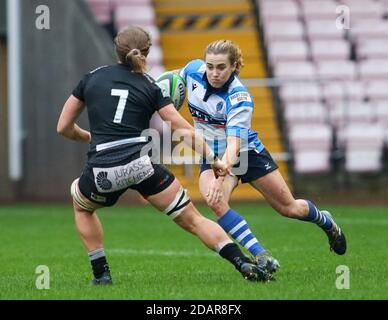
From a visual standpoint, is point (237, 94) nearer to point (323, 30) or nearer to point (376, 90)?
point (376, 90)

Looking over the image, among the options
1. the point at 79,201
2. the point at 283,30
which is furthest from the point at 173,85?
the point at 283,30

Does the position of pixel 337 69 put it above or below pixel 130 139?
above

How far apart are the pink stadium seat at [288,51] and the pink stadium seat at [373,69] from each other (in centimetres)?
112

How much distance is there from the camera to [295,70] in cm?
2170

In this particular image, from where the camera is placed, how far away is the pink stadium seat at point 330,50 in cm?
2198

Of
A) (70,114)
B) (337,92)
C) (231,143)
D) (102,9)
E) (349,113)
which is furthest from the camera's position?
(102,9)

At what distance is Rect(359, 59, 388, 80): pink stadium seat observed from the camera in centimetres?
2167

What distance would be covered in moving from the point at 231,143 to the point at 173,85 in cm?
76

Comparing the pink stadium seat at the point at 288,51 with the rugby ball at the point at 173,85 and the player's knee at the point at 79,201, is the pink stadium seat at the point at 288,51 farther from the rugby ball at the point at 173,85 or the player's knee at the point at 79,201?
the player's knee at the point at 79,201

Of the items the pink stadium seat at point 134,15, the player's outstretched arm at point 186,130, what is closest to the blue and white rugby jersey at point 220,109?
the player's outstretched arm at point 186,130

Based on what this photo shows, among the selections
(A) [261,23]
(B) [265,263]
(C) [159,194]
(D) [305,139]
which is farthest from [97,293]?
(A) [261,23]

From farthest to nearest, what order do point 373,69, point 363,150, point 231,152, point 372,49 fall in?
point 372,49
point 373,69
point 363,150
point 231,152

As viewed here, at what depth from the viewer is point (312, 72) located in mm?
21641

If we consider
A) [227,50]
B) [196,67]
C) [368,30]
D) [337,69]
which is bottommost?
[337,69]
